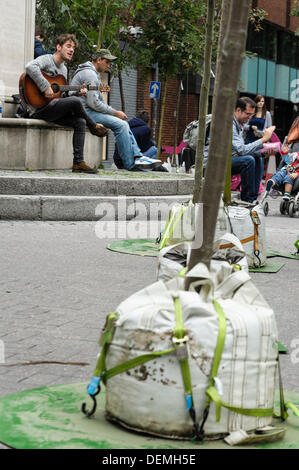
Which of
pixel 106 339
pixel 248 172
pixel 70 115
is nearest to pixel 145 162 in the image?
pixel 248 172

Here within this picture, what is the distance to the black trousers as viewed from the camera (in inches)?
470

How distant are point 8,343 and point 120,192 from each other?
280 inches

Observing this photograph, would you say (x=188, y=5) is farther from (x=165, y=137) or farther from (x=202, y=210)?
(x=202, y=210)

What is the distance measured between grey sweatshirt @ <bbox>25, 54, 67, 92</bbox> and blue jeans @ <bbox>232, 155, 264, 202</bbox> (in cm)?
285

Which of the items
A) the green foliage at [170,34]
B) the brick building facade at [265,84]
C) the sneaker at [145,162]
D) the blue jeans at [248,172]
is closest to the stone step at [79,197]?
the blue jeans at [248,172]

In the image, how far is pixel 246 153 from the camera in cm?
1222

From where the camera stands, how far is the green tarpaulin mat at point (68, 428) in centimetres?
308

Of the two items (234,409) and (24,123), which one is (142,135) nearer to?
(24,123)

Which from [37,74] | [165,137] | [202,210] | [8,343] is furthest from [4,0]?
[165,137]

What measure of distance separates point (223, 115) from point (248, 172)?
9.23m

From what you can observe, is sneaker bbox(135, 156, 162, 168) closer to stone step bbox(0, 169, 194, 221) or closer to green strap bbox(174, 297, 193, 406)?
stone step bbox(0, 169, 194, 221)

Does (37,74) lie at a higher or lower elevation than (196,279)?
higher
